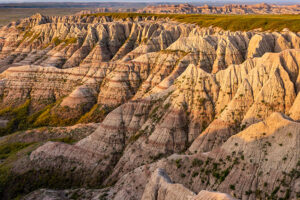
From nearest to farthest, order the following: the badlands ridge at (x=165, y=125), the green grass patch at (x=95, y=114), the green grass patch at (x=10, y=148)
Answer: the badlands ridge at (x=165, y=125) < the green grass patch at (x=10, y=148) < the green grass patch at (x=95, y=114)

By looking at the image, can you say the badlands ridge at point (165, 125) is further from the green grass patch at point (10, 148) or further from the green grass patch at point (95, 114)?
the green grass patch at point (10, 148)

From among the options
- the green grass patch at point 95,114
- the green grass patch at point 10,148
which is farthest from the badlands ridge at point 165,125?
the green grass patch at point 10,148

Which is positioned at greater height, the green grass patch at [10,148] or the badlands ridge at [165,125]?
the badlands ridge at [165,125]

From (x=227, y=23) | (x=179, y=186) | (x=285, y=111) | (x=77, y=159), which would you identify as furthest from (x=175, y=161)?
(x=227, y=23)

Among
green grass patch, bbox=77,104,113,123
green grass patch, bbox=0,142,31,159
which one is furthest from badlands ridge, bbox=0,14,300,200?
green grass patch, bbox=0,142,31,159

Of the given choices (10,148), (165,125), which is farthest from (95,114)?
(165,125)

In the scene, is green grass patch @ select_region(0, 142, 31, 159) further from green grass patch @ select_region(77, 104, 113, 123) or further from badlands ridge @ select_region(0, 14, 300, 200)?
green grass patch @ select_region(77, 104, 113, 123)

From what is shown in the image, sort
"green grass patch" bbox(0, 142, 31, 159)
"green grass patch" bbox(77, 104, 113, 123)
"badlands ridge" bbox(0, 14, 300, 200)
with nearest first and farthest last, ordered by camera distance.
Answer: "badlands ridge" bbox(0, 14, 300, 200) < "green grass patch" bbox(0, 142, 31, 159) < "green grass patch" bbox(77, 104, 113, 123)

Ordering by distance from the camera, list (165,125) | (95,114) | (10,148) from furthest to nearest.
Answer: (95,114) < (10,148) < (165,125)

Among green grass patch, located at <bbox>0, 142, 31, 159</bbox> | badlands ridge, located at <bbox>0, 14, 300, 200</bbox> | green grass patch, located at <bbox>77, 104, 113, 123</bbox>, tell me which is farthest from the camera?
green grass patch, located at <bbox>77, 104, 113, 123</bbox>

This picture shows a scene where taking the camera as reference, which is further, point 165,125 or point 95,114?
point 95,114

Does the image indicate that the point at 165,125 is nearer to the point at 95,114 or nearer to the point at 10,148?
the point at 95,114

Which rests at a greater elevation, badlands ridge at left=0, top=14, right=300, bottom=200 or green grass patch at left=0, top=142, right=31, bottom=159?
badlands ridge at left=0, top=14, right=300, bottom=200

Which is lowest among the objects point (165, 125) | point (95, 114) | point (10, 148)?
point (10, 148)
